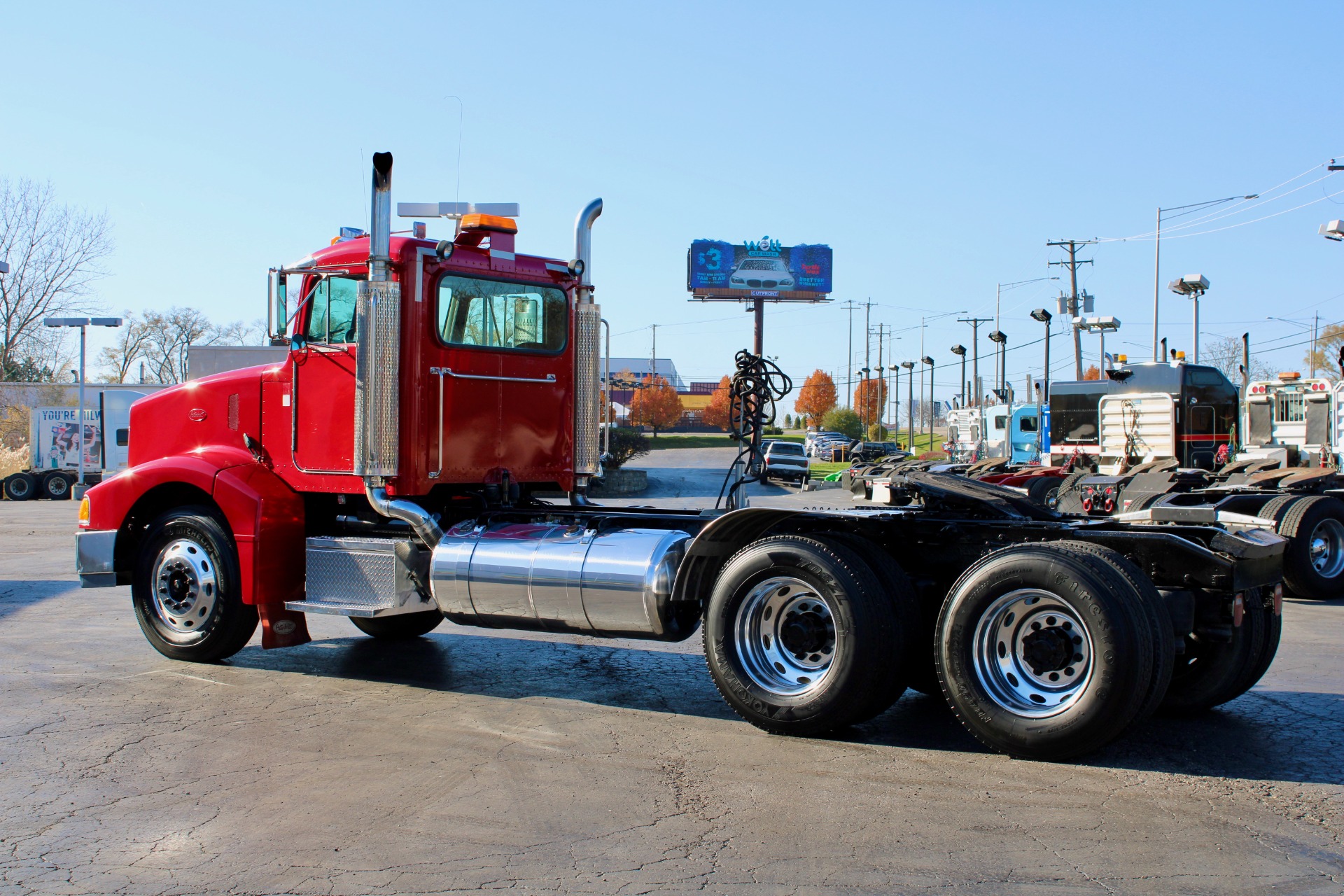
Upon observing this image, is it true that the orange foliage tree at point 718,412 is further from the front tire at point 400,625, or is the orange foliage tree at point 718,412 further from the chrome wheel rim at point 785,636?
the chrome wheel rim at point 785,636

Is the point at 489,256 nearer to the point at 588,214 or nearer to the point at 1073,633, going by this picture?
the point at 588,214

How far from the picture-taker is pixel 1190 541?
5570 millimetres

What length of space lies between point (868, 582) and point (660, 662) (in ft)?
9.41

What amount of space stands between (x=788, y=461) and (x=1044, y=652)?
3734 centimetres

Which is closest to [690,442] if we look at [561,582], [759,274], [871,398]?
[759,274]

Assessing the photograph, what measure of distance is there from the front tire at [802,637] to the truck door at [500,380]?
8.17ft

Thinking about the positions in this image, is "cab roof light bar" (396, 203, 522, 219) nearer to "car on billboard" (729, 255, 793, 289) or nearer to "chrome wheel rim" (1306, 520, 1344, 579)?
"chrome wheel rim" (1306, 520, 1344, 579)

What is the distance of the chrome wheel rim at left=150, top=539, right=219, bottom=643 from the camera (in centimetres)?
793

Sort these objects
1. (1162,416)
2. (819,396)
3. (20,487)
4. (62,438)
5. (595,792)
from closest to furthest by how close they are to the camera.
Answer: (595,792)
(1162,416)
(20,487)
(62,438)
(819,396)

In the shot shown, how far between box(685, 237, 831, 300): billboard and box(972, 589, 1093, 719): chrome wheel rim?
69911 millimetres

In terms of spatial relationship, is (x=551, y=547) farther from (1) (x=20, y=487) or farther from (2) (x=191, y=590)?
(1) (x=20, y=487)

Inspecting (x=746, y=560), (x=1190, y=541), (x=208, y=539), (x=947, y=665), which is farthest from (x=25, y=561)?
(x=1190, y=541)

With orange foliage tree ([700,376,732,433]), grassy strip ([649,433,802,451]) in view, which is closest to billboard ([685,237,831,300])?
grassy strip ([649,433,802,451])

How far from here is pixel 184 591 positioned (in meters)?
8.10
